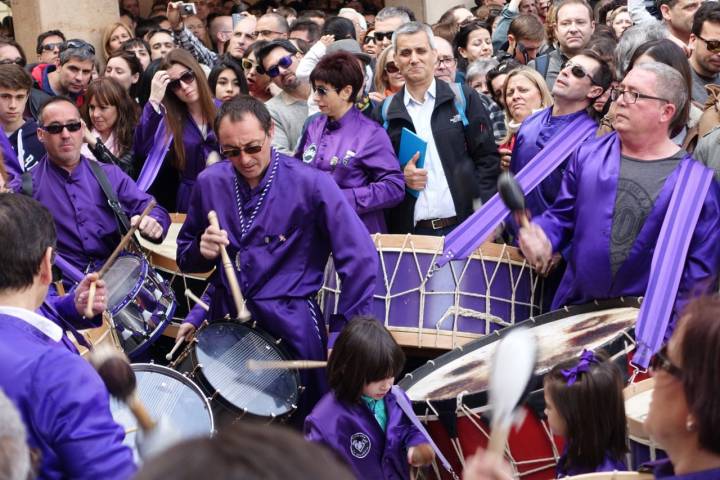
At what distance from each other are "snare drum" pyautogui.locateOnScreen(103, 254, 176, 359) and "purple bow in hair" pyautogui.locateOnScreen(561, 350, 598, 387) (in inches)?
88.9

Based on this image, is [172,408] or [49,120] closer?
[172,408]

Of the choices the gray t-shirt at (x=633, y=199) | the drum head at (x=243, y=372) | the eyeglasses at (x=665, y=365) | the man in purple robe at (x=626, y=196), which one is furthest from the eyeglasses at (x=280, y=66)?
the eyeglasses at (x=665, y=365)

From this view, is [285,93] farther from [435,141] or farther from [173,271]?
[173,271]

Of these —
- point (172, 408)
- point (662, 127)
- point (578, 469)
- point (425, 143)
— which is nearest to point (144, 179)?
point (425, 143)

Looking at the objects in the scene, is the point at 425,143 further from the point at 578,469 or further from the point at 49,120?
the point at 578,469

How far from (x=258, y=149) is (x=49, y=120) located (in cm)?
150

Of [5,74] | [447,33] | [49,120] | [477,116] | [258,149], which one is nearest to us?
[258,149]

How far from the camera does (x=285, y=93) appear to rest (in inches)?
298

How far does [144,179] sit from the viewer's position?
7.11m

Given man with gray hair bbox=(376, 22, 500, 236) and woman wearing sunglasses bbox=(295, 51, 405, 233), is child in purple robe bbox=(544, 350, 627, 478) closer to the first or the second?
woman wearing sunglasses bbox=(295, 51, 405, 233)

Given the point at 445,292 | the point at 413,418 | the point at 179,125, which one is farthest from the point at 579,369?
the point at 179,125

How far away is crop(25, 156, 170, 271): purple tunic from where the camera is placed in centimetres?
609

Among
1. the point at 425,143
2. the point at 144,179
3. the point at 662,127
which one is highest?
the point at 662,127

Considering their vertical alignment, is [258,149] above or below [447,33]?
above
